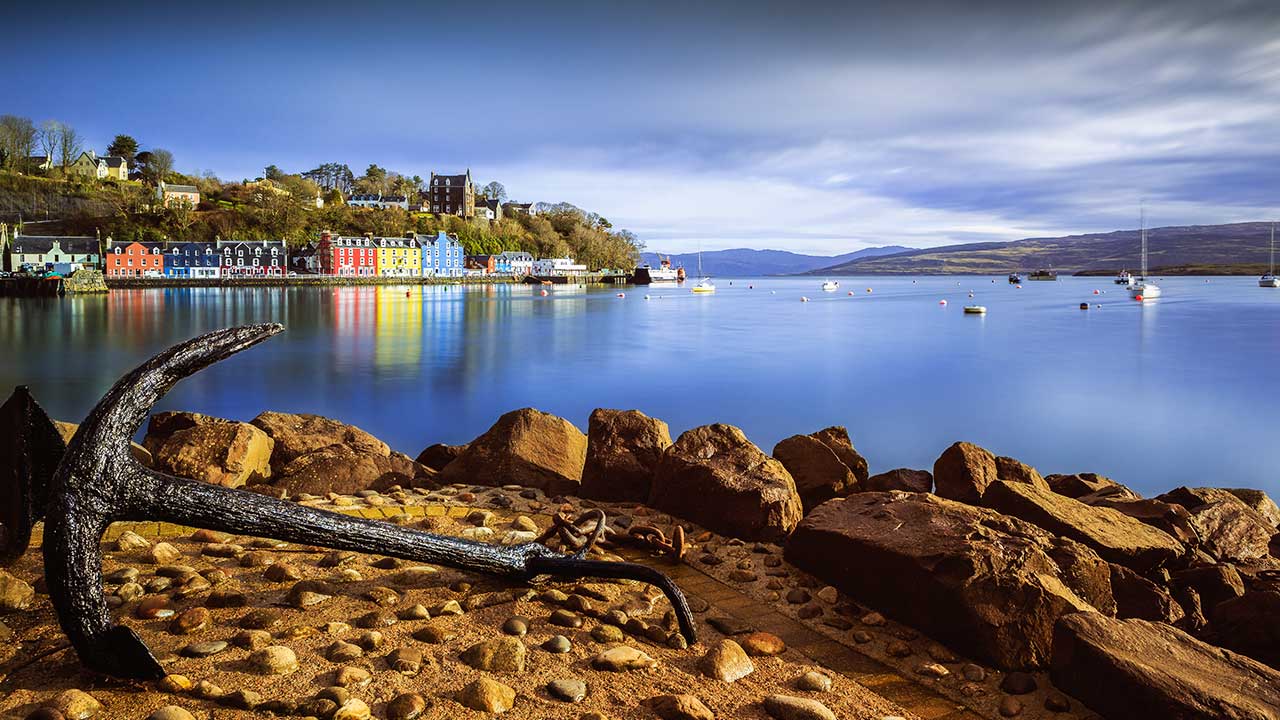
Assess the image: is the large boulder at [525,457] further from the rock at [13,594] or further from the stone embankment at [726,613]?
the rock at [13,594]

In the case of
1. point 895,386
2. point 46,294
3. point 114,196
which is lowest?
point 895,386

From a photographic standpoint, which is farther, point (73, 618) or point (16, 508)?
point (16, 508)

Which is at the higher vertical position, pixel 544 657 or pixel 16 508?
pixel 16 508

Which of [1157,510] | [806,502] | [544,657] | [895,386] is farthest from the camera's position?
[895,386]

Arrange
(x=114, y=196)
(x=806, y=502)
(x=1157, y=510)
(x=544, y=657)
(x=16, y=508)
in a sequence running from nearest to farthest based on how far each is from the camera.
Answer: (x=544, y=657) < (x=16, y=508) < (x=1157, y=510) < (x=806, y=502) < (x=114, y=196)

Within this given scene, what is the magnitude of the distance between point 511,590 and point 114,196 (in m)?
153

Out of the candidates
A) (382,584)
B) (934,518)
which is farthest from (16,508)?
(934,518)

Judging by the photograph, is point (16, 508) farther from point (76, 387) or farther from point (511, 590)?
point (76, 387)

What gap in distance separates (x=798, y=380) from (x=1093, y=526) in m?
18.7

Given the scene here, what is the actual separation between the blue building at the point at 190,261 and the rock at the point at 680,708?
114299 millimetres

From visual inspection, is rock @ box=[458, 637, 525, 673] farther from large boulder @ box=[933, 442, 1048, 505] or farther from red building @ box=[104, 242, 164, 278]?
red building @ box=[104, 242, 164, 278]

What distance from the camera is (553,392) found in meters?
21.1

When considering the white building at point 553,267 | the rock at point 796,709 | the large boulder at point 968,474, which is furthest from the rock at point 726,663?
the white building at point 553,267

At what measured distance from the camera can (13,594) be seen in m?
3.38
